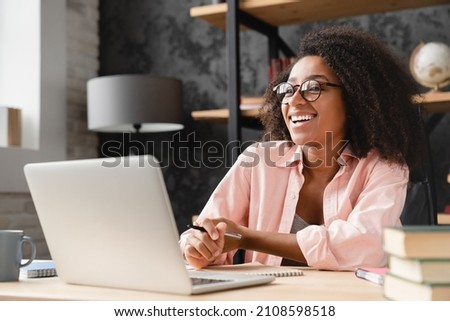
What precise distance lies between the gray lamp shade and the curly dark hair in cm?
131

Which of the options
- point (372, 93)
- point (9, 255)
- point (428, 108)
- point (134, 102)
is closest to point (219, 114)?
point (134, 102)

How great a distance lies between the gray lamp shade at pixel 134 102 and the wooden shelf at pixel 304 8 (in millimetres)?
401

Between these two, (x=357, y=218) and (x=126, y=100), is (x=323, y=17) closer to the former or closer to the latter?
(x=126, y=100)

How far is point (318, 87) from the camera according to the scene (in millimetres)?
1844

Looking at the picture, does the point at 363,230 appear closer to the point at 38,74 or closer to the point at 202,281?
the point at 202,281

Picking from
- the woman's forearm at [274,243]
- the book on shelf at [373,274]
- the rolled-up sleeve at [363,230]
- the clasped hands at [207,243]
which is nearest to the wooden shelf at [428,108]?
the rolled-up sleeve at [363,230]

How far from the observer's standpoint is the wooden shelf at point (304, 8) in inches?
113

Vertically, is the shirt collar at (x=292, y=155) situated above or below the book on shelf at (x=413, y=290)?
above

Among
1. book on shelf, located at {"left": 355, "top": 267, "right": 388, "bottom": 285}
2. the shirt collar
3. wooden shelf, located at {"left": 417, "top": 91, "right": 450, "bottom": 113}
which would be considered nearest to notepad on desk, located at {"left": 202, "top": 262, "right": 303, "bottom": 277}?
book on shelf, located at {"left": 355, "top": 267, "right": 388, "bottom": 285}

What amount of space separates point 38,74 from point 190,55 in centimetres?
85

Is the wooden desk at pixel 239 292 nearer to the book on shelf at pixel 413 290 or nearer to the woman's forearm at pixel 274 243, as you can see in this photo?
the book on shelf at pixel 413 290

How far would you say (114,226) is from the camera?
3.19 feet

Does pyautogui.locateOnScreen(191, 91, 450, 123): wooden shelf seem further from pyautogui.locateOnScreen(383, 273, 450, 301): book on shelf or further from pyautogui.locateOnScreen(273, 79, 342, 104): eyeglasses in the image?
pyautogui.locateOnScreen(383, 273, 450, 301): book on shelf

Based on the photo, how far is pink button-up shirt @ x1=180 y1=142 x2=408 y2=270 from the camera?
1.44 metres
